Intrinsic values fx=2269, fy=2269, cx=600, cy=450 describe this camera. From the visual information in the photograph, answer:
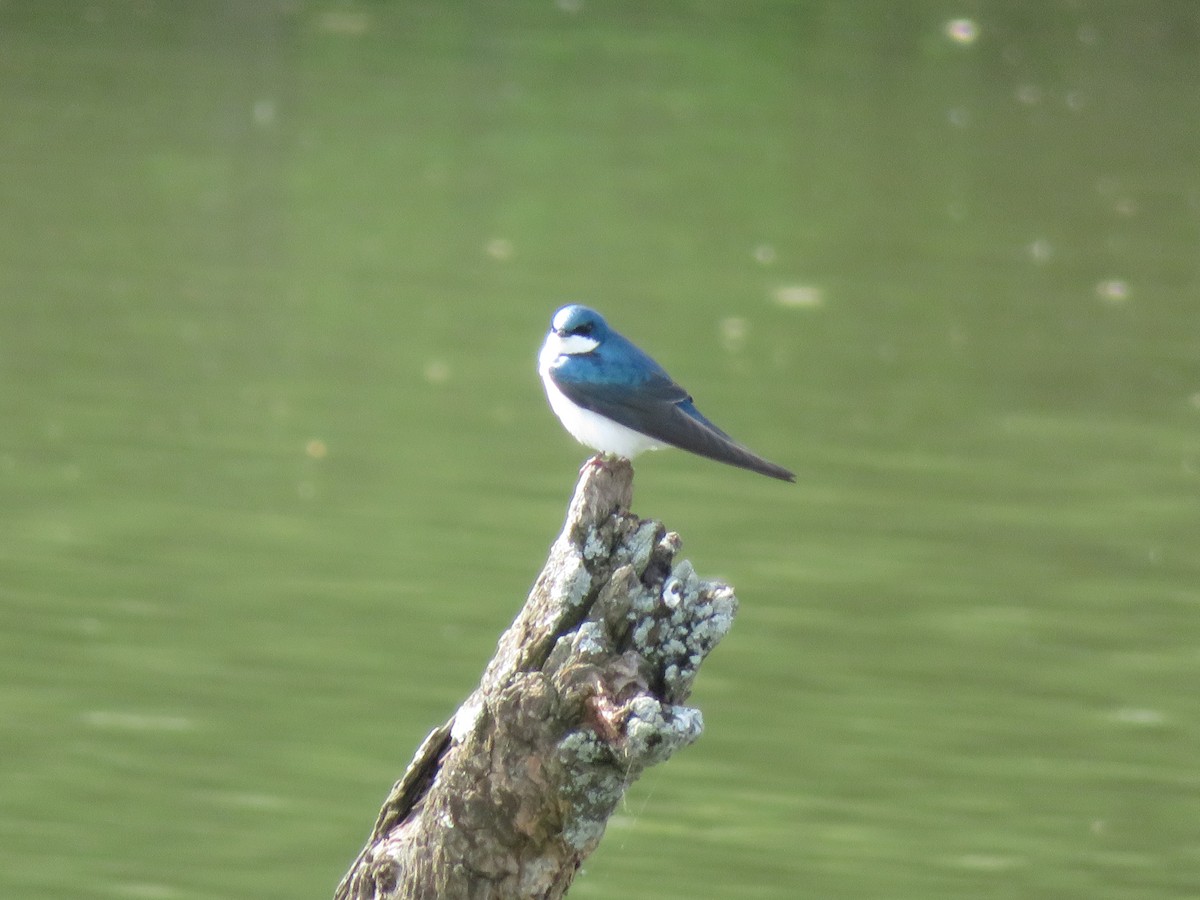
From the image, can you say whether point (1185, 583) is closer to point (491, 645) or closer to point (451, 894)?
point (491, 645)

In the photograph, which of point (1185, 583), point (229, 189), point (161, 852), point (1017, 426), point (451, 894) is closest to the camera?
point (451, 894)

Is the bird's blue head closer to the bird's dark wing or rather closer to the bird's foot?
the bird's dark wing

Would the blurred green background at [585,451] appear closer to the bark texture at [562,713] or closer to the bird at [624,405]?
the bird at [624,405]

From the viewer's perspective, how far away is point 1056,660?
314 inches

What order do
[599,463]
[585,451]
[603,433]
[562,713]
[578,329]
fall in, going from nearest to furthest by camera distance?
1. [562,713]
2. [599,463]
3. [603,433]
4. [578,329]
5. [585,451]

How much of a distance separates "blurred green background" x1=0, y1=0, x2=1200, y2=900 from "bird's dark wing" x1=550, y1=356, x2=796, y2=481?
7.48 ft

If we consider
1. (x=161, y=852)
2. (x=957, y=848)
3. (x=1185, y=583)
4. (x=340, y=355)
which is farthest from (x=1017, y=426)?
(x=161, y=852)

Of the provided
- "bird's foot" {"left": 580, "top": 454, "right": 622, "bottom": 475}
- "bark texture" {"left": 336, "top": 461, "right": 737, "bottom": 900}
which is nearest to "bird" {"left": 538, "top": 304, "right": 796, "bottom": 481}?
"bird's foot" {"left": 580, "top": 454, "right": 622, "bottom": 475}

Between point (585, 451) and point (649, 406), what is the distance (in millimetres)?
5355

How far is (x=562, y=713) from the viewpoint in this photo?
11.0 ft

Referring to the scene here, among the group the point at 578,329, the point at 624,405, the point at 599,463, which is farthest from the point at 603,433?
the point at 599,463

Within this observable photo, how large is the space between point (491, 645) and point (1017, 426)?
358 centimetres

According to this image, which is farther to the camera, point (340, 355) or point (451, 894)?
point (340, 355)

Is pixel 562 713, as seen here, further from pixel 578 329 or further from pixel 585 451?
pixel 585 451
